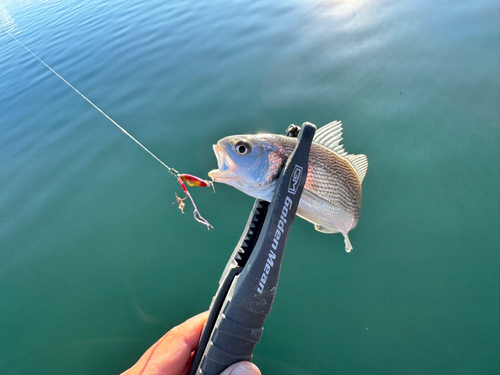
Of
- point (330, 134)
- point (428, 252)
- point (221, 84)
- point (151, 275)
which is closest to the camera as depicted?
point (330, 134)

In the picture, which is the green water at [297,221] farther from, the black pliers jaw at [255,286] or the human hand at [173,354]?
the black pliers jaw at [255,286]

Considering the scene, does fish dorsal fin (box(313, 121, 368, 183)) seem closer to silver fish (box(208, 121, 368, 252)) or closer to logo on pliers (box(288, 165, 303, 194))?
silver fish (box(208, 121, 368, 252))

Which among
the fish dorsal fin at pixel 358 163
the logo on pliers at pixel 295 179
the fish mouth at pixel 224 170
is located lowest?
the fish dorsal fin at pixel 358 163

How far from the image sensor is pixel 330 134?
2.20 metres

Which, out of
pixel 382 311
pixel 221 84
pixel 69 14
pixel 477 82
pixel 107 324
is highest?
pixel 69 14

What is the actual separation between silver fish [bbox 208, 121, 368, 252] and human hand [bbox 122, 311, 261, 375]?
1.05 m

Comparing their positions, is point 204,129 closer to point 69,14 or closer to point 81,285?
point 81,285

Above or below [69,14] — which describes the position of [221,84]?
below

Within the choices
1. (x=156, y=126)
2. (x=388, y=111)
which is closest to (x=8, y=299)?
(x=156, y=126)

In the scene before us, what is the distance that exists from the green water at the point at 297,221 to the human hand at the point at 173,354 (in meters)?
0.60

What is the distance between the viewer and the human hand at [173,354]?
178 centimetres

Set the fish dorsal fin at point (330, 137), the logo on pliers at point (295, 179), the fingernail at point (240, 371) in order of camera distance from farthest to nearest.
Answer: the fish dorsal fin at point (330, 137) < the logo on pliers at point (295, 179) < the fingernail at point (240, 371)

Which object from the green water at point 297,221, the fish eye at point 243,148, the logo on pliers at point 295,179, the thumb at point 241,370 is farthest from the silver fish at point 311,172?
the thumb at point 241,370

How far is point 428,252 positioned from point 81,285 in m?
3.24
